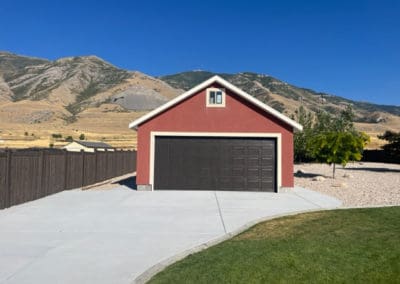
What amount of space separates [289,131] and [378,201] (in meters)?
5.39

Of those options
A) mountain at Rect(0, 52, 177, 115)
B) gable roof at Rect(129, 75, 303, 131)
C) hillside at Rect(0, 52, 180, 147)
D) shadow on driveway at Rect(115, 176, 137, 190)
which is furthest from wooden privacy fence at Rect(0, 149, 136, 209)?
mountain at Rect(0, 52, 177, 115)

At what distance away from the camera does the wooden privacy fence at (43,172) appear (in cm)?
1230

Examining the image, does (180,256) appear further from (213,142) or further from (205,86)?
(205,86)

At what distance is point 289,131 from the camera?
18.9m

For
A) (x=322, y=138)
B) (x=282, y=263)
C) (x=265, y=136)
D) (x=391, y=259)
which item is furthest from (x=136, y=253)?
(x=322, y=138)

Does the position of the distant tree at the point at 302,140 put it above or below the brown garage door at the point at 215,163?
above

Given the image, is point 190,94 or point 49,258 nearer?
point 49,258

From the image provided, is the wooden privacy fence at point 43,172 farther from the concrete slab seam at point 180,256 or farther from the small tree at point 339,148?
the small tree at point 339,148

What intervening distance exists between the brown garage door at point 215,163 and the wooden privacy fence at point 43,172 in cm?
395

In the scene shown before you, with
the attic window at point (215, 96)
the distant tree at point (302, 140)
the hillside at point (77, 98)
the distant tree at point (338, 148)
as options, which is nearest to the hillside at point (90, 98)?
the hillside at point (77, 98)

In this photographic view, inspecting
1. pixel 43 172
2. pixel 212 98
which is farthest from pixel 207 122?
pixel 43 172

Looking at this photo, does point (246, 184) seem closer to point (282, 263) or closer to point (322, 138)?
point (322, 138)

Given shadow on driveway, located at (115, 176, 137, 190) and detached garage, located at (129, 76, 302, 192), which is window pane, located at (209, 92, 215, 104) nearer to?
detached garage, located at (129, 76, 302, 192)

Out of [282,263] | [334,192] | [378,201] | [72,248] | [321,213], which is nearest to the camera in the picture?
[282,263]
